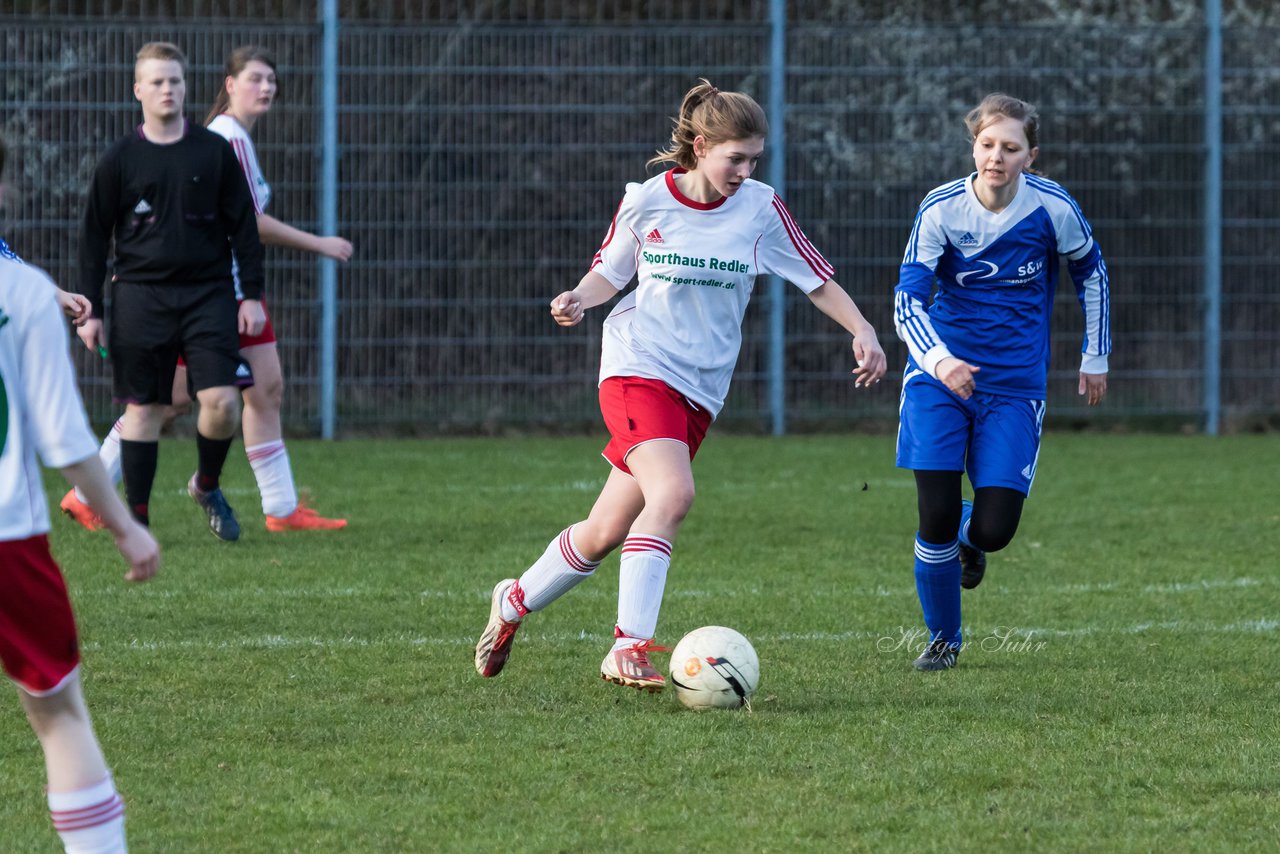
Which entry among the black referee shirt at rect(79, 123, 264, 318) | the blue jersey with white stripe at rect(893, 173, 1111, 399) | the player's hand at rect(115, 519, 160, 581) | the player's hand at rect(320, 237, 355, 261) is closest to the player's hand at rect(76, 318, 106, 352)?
the black referee shirt at rect(79, 123, 264, 318)

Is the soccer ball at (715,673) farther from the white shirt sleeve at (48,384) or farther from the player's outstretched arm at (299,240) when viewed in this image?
the player's outstretched arm at (299,240)

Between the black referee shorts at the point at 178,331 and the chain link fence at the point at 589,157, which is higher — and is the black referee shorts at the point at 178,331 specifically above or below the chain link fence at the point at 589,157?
below

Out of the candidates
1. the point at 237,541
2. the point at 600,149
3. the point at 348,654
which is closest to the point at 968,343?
the point at 348,654

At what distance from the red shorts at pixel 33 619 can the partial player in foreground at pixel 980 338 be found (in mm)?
3028

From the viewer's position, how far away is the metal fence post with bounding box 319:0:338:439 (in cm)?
1326

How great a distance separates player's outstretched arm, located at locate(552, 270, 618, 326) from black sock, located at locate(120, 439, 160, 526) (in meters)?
3.28

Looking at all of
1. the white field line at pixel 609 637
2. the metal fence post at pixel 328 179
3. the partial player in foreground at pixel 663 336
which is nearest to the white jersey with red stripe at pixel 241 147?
the white field line at pixel 609 637

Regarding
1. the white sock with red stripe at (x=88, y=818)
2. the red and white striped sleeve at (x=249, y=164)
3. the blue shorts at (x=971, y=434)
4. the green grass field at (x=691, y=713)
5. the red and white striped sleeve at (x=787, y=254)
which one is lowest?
the green grass field at (x=691, y=713)

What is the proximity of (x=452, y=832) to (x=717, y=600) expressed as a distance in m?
3.05

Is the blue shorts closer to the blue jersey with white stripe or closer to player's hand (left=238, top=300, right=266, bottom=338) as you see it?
the blue jersey with white stripe

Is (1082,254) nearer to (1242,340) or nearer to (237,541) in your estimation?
(237,541)

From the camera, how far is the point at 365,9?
14.0 metres

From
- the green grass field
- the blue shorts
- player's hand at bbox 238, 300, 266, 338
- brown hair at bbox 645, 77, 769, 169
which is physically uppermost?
brown hair at bbox 645, 77, 769, 169

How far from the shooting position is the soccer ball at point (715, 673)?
15.6ft
